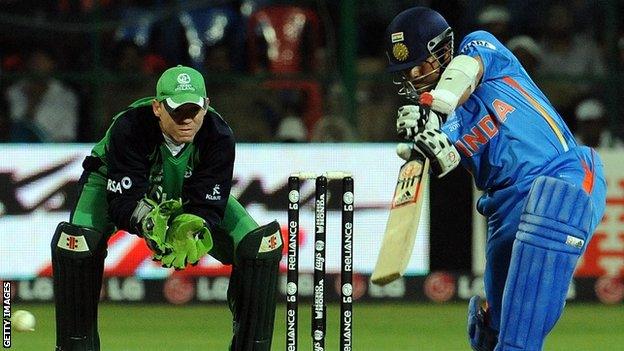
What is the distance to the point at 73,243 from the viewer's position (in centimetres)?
600

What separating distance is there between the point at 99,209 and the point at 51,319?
120 inches

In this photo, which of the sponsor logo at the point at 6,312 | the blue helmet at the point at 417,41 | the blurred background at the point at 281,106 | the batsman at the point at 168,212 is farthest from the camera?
the blurred background at the point at 281,106

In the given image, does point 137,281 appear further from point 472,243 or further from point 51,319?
point 472,243

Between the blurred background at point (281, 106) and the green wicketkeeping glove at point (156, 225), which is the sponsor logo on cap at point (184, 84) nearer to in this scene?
the green wicketkeeping glove at point (156, 225)

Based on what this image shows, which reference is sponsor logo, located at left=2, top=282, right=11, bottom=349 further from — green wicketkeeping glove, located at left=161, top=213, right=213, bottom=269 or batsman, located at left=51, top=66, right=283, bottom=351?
green wicketkeeping glove, located at left=161, top=213, right=213, bottom=269

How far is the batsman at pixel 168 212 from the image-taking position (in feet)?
19.3

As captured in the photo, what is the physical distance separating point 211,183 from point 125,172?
1.16ft

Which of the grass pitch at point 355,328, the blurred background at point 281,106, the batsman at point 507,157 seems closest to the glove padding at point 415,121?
the batsman at point 507,157

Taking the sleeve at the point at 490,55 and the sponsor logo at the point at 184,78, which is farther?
the sponsor logo at the point at 184,78

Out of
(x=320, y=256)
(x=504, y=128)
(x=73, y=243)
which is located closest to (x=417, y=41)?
(x=504, y=128)

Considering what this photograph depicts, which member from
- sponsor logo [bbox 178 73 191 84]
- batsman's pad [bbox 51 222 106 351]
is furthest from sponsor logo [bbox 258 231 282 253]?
sponsor logo [bbox 178 73 191 84]

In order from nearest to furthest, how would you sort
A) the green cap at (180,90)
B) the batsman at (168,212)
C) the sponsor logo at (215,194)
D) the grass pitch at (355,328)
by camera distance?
the green cap at (180,90) → the batsman at (168,212) → the sponsor logo at (215,194) → the grass pitch at (355,328)

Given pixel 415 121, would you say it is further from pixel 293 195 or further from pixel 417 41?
pixel 293 195

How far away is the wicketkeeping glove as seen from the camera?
587 cm
